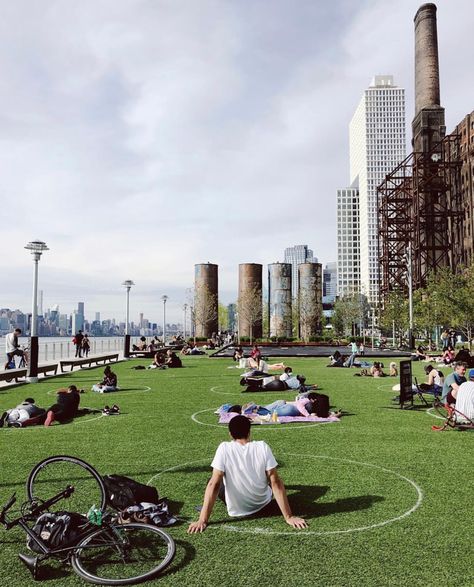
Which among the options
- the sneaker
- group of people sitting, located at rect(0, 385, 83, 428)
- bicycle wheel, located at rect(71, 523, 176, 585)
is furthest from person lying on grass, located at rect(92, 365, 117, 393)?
bicycle wheel, located at rect(71, 523, 176, 585)

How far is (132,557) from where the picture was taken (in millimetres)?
5355

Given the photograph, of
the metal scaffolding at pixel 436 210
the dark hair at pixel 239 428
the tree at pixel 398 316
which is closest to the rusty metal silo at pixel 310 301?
the metal scaffolding at pixel 436 210

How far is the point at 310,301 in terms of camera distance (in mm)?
92750

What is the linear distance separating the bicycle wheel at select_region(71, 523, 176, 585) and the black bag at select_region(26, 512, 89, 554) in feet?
0.53

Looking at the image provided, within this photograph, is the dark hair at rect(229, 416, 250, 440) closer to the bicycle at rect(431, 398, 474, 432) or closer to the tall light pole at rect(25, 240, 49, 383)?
the bicycle at rect(431, 398, 474, 432)

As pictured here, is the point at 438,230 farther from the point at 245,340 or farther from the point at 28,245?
the point at 28,245

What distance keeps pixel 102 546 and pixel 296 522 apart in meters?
2.32

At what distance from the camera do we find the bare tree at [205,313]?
8969 cm

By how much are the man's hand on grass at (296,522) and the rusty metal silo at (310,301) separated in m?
81.1

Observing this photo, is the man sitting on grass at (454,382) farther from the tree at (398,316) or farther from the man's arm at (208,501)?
the tree at (398,316)

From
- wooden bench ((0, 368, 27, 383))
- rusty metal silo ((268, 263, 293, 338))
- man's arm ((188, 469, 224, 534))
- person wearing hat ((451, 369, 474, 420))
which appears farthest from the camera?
rusty metal silo ((268, 263, 293, 338))

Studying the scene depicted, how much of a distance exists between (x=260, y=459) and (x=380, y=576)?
71.2 inches

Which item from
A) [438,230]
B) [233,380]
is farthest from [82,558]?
[438,230]

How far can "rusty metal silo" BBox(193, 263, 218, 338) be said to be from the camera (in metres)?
89.9
